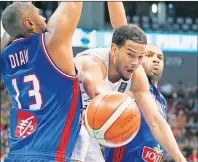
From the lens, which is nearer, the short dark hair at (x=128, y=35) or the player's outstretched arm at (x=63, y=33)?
the player's outstretched arm at (x=63, y=33)

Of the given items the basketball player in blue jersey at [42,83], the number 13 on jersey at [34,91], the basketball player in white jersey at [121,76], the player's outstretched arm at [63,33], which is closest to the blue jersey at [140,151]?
the basketball player in white jersey at [121,76]

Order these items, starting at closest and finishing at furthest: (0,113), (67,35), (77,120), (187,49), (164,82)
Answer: (67,35)
(77,120)
(0,113)
(187,49)
(164,82)

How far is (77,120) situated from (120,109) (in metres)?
0.31

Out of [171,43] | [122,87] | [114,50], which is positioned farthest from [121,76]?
[171,43]

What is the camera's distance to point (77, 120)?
349 centimetres

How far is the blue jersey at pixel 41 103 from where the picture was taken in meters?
3.37

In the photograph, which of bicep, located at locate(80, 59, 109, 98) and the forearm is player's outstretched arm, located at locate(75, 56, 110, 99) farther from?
the forearm

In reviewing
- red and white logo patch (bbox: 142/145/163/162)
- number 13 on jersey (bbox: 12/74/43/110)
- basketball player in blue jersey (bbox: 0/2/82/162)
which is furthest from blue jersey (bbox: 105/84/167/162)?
number 13 on jersey (bbox: 12/74/43/110)

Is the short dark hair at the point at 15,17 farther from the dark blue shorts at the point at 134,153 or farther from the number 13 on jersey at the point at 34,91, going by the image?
the dark blue shorts at the point at 134,153

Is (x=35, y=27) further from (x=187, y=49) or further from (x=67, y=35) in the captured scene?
(x=187, y=49)

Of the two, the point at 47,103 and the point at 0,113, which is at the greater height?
the point at 47,103

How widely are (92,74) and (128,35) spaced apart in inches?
15.9

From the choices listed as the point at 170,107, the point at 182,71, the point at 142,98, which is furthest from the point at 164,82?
the point at 142,98

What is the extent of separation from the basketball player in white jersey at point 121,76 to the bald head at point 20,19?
0.51 metres
